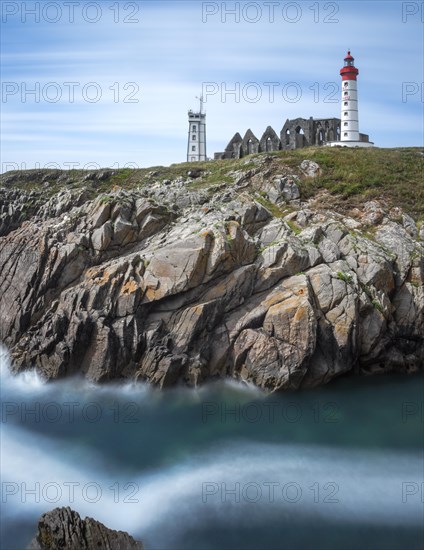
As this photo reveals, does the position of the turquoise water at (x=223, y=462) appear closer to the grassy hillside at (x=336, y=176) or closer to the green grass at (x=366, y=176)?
the green grass at (x=366, y=176)

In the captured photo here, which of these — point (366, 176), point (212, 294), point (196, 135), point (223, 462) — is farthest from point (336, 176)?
point (196, 135)

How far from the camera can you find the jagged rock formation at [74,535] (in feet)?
49.7

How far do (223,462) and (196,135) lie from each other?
207ft

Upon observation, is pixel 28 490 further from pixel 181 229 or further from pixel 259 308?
pixel 181 229

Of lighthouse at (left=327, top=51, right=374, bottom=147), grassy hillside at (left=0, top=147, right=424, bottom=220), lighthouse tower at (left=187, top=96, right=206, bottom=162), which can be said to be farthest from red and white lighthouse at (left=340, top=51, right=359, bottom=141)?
lighthouse tower at (left=187, top=96, right=206, bottom=162)

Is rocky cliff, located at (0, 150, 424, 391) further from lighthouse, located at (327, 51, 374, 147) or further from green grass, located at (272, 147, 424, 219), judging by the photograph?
lighthouse, located at (327, 51, 374, 147)

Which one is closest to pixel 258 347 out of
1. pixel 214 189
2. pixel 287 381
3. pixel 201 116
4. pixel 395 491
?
pixel 287 381

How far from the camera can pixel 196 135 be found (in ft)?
253

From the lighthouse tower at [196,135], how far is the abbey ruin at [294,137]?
44.8 feet

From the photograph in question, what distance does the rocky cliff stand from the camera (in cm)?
2662

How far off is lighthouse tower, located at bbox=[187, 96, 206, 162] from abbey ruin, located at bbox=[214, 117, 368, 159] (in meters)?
13.7

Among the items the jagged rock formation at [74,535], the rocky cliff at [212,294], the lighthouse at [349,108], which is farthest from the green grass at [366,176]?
the jagged rock formation at [74,535]

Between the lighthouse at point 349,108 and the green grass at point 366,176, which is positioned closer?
the green grass at point 366,176

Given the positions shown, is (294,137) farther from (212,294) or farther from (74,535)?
(74,535)
